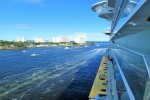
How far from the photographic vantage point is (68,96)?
22344mm

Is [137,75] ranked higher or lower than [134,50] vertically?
lower

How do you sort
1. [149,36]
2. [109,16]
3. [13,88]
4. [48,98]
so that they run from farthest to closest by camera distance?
[109,16] < [13,88] < [48,98] < [149,36]

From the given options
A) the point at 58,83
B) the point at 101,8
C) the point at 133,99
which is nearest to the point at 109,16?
the point at 101,8

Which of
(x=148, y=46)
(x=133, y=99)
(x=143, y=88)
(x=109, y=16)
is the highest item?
(x=109, y=16)

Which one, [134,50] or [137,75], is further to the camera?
[134,50]

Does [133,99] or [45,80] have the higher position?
[133,99]

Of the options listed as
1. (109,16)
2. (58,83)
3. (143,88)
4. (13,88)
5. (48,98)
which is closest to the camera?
(143,88)

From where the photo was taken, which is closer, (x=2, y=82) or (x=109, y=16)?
(x=2, y=82)

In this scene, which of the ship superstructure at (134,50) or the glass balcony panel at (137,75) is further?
the glass balcony panel at (137,75)

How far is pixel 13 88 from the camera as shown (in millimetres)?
24641

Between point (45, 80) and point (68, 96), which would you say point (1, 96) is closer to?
point (68, 96)

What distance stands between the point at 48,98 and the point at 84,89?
5.34 meters

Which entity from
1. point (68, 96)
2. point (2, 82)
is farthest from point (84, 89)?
point (2, 82)

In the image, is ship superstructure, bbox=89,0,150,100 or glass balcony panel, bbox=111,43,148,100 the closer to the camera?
ship superstructure, bbox=89,0,150,100
